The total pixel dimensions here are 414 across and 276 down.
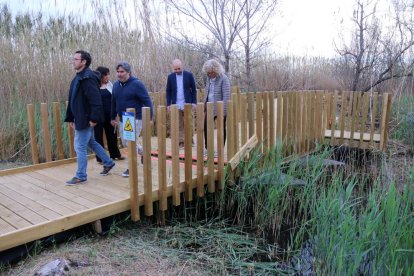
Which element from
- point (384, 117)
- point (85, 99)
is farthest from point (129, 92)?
point (384, 117)

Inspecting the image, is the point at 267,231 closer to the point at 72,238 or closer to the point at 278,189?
the point at 278,189

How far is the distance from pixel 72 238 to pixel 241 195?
1.88 metres

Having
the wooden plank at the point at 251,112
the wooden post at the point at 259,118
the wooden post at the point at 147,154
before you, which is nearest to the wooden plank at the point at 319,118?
the wooden post at the point at 259,118

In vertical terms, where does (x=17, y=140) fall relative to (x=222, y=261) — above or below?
above

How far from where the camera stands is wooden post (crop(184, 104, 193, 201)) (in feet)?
12.3

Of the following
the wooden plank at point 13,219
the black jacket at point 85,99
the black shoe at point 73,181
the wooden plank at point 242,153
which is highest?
the black jacket at point 85,99

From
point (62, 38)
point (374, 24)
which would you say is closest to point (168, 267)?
point (62, 38)

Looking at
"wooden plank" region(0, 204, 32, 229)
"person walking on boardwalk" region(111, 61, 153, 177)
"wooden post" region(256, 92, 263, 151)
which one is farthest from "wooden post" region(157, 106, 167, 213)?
"wooden post" region(256, 92, 263, 151)

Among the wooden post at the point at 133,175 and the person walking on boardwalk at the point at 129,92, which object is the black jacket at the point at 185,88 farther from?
the wooden post at the point at 133,175

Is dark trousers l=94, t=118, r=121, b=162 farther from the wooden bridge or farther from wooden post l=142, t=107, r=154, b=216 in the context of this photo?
wooden post l=142, t=107, r=154, b=216

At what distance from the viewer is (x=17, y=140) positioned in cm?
621

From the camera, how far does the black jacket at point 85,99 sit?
382cm

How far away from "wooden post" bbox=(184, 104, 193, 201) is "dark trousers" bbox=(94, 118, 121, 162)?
5.46 feet

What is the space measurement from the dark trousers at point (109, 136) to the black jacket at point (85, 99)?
103 cm
